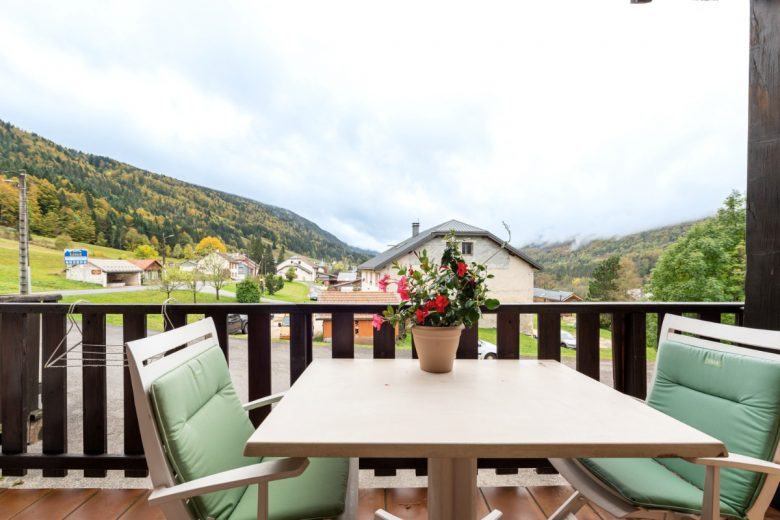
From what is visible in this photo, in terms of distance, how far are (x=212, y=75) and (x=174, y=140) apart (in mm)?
817

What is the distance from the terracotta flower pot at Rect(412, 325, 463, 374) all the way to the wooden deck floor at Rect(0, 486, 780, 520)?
848 mm

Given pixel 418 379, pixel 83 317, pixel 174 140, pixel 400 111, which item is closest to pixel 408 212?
pixel 400 111

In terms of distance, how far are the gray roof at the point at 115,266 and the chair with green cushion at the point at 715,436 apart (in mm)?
2774

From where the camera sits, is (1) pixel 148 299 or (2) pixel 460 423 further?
(1) pixel 148 299

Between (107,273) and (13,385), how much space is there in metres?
0.79

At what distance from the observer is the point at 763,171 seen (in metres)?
1.79

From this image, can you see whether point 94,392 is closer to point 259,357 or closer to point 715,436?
point 259,357

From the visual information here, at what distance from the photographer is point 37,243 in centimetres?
274

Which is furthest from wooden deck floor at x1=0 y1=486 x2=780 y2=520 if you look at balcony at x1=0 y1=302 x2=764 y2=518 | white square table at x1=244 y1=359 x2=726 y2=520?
white square table at x1=244 y1=359 x2=726 y2=520

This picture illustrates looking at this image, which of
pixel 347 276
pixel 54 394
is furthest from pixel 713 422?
pixel 54 394

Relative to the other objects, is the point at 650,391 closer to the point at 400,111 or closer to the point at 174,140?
the point at 400,111

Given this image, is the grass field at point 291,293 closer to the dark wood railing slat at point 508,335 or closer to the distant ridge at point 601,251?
the dark wood railing slat at point 508,335

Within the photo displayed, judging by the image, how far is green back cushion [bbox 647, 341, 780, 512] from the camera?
1173 mm

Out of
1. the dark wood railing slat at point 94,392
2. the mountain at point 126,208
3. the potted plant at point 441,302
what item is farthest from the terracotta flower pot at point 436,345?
the dark wood railing slat at point 94,392
